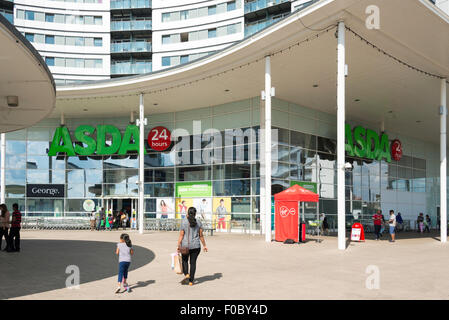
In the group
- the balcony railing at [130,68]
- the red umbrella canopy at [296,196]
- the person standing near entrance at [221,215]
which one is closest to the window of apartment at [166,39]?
the balcony railing at [130,68]

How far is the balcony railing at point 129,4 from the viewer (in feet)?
163

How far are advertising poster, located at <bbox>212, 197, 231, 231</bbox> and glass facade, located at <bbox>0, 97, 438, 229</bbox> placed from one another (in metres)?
0.31

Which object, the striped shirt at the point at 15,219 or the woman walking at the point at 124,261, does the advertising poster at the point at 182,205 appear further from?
the woman walking at the point at 124,261

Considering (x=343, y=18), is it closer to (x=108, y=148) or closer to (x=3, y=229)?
(x=3, y=229)

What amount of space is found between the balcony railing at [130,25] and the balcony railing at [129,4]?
Answer: 1671 millimetres

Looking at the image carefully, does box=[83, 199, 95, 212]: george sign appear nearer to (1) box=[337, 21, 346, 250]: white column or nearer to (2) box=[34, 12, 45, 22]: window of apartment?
(1) box=[337, 21, 346, 250]: white column

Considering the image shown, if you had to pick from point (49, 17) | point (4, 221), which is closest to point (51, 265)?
point (4, 221)

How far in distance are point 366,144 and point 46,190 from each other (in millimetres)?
23379

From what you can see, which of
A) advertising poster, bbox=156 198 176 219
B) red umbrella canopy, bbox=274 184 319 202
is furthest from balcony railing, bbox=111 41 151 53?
red umbrella canopy, bbox=274 184 319 202

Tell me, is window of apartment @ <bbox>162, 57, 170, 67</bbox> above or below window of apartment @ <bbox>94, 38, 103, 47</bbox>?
below

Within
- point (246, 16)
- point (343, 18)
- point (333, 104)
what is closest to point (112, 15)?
point (246, 16)

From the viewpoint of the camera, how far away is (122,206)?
3183 cm

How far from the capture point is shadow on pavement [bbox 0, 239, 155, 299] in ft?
28.8
